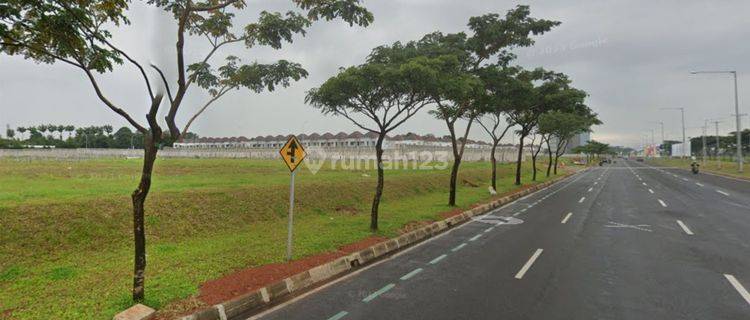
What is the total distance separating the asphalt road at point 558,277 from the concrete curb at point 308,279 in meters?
0.41

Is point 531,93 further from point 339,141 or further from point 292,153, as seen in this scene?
point 339,141

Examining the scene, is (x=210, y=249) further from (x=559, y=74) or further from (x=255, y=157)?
(x=255, y=157)

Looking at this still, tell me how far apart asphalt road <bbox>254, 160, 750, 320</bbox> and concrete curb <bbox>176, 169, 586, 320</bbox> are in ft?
1.36

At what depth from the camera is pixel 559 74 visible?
30547 mm

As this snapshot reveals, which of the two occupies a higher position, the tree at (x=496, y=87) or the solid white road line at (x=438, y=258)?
the tree at (x=496, y=87)

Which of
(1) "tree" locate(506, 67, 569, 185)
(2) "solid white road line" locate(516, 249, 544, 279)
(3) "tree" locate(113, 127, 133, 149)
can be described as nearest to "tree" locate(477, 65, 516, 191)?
(1) "tree" locate(506, 67, 569, 185)

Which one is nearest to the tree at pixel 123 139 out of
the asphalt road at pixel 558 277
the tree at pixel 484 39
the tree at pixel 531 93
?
the tree at pixel 531 93

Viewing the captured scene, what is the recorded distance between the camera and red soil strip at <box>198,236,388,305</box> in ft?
22.0

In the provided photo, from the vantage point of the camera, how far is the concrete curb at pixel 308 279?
6.27 metres

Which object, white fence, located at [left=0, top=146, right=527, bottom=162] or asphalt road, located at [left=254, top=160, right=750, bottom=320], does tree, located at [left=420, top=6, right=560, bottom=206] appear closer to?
asphalt road, located at [left=254, top=160, right=750, bottom=320]

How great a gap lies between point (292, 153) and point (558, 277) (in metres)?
6.07

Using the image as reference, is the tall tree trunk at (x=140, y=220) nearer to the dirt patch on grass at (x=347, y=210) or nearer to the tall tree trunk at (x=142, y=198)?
the tall tree trunk at (x=142, y=198)

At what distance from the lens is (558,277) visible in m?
7.83

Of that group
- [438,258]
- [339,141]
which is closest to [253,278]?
[438,258]
